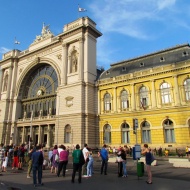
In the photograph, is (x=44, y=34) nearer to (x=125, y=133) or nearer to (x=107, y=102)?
(x=107, y=102)

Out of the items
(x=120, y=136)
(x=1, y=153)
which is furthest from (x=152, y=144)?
(x=1, y=153)

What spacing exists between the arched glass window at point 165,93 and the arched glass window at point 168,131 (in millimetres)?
3373

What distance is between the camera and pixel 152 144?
3422 cm

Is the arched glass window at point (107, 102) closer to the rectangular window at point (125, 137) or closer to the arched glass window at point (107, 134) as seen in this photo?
the arched glass window at point (107, 134)

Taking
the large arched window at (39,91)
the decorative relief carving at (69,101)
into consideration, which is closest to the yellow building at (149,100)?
the decorative relief carving at (69,101)

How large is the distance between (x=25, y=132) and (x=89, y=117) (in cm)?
1960

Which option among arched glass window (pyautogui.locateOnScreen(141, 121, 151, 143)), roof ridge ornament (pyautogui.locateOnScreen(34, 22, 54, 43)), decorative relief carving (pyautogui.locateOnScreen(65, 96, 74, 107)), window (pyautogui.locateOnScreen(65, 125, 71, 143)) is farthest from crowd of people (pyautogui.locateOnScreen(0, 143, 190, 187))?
roof ridge ornament (pyautogui.locateOnScreen(34, 22, 54, 43))

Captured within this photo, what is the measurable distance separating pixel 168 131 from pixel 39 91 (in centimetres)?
3190

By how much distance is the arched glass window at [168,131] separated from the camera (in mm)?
32916

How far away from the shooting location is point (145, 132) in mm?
35625

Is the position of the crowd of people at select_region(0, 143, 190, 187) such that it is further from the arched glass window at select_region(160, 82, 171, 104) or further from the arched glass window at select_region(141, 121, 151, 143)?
the arched glass window at select_region(160, 82, 171, 104)

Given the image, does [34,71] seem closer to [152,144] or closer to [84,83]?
[84,83]

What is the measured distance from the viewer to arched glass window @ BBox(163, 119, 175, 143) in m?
32.9

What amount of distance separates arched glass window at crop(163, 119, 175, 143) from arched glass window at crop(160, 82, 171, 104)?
11.1 ft
